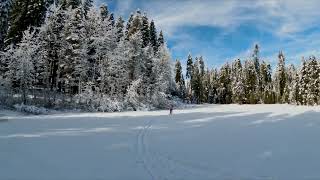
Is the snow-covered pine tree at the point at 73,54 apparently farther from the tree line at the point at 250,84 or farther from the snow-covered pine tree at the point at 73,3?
the tree line at the point at 250,84

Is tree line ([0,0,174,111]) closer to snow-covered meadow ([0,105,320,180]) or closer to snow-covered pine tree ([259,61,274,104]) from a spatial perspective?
snow-covered meadow ([0,105,320,180])

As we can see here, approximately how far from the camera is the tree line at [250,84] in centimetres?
8434

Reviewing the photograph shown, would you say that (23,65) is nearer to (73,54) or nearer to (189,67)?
(73,54)

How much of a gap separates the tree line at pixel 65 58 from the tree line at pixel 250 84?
4345cm

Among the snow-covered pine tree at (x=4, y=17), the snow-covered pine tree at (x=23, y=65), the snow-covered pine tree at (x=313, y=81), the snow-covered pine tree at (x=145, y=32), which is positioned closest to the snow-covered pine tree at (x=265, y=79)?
the snow-covered pine tree at (x=313, y=81)

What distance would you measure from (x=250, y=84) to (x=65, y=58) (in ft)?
229

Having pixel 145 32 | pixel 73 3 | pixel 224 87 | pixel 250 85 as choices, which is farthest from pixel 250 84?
pixel 73 3

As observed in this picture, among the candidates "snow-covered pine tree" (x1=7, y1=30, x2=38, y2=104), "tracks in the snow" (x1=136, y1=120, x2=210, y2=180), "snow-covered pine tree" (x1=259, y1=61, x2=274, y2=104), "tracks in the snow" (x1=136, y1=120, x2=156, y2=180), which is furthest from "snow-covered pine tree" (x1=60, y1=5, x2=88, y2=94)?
"snow-covered pine tree" (x1=259, y1=61, x2=274, y2=104)

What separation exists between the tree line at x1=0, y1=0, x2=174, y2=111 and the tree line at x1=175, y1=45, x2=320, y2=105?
43.4 m

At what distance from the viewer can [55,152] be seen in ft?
48.2

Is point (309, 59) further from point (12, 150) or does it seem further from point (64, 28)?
point (12, 150)

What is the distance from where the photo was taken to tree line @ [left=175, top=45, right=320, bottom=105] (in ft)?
277

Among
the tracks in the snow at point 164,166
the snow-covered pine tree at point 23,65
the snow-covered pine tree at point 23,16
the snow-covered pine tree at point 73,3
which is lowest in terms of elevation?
the tracks in the snow at point 164,166

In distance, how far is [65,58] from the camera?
160 ft
